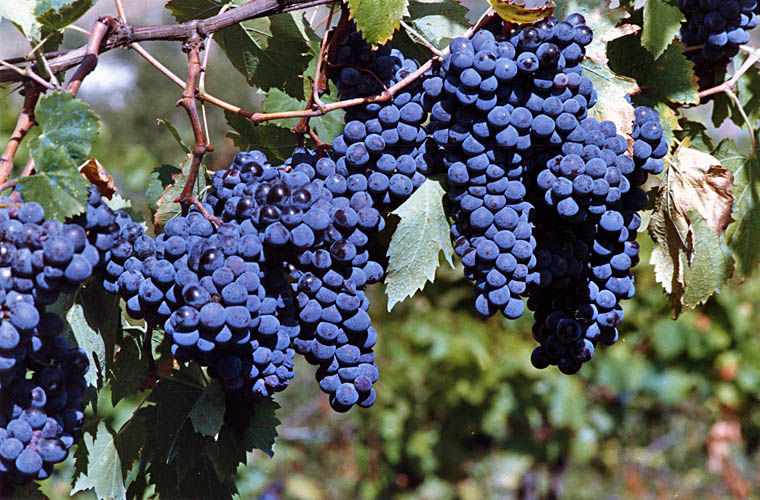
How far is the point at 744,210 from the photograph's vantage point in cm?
126

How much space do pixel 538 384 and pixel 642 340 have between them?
53 cm

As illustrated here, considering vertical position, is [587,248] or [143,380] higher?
[587,248]

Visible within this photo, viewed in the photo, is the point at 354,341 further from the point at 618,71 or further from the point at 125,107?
the point at 125,107

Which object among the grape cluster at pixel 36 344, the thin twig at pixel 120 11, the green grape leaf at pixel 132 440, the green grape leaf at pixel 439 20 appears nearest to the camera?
the grape cluster at pixel 36 344

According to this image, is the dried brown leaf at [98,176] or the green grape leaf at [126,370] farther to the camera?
the green grape leaf at [126,370]

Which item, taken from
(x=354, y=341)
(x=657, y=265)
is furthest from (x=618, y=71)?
(x=354, y=341)

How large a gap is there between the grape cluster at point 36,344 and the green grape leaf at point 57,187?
0.01 m

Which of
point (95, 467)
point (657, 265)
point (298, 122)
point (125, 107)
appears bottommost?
point (125, 107)

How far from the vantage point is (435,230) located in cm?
97

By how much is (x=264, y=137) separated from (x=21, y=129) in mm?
352

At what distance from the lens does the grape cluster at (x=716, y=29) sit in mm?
1149

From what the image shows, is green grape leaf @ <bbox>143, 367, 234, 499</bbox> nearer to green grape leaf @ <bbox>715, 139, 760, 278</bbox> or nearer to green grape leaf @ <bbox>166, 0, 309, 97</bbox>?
green grape leaf @ <bbox>166, 0, 309, 97</bbox>

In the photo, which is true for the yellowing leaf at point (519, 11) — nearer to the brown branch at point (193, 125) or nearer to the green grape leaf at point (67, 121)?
the brown branch at point (193, 125)

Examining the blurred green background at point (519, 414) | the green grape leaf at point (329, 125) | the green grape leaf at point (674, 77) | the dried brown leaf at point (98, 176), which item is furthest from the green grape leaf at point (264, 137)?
the blurred green background at point (519, 414)
